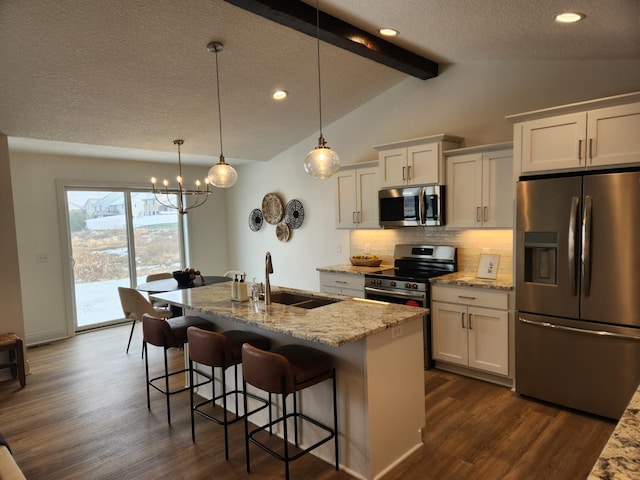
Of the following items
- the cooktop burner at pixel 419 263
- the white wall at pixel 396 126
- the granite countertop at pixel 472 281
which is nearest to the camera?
the granite countertop at pixel 472 281

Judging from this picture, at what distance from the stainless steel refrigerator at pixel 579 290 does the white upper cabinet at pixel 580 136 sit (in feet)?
0.43

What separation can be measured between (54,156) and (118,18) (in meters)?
3.63

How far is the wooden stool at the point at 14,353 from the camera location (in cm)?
404

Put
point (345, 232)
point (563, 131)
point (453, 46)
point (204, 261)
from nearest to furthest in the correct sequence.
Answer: point (563, 131) → point (453, 46) → point (345, 232) → point (204, 261)

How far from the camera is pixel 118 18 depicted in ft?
9.42

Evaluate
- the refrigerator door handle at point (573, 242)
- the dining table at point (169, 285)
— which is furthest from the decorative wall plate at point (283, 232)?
the refrigerator door handle at point (573, 242)

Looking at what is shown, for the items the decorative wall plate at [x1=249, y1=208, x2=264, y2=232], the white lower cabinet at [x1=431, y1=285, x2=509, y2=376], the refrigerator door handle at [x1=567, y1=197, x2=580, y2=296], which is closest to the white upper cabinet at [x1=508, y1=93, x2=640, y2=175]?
the refrigerator door handle at [x1=567, y1=197, x2=580, y2=296]

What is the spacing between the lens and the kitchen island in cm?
239

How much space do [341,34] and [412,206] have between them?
186cm

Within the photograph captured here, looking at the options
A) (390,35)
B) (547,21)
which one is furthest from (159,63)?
(547,21)

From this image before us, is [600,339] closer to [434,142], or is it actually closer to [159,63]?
[434,142]

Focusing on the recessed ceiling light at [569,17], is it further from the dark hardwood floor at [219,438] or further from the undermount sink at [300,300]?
the dark hardwood floor at [219,438]

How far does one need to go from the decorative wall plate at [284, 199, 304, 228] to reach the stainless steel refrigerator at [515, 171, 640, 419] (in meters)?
3.40

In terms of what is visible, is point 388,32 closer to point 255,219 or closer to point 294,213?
point 294,213
